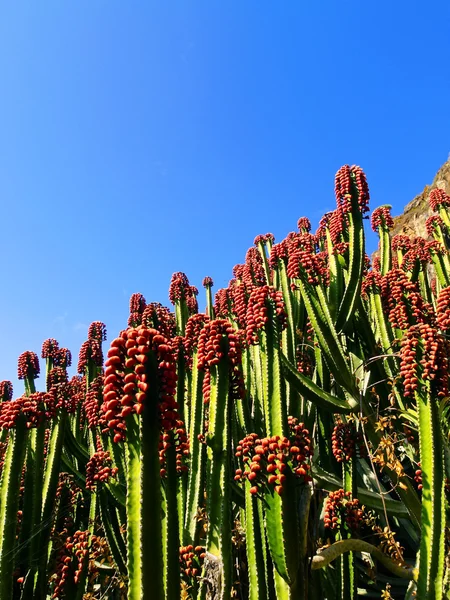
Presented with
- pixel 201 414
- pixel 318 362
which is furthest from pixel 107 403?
pixel 318 362

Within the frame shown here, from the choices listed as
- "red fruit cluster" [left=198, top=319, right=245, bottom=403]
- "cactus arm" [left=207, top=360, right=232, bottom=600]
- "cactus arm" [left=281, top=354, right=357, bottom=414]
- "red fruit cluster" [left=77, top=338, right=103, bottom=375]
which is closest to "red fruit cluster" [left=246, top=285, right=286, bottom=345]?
"red fruit cluster" [left=198, top=319, right=245, bottom=403]

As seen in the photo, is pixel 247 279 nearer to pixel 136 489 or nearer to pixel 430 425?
pixel 430 425

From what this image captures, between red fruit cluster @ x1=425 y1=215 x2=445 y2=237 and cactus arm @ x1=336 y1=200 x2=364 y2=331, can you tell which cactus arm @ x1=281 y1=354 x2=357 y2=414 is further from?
red fruit cluster @ x1=425 y1=215 x2=445 y2=237

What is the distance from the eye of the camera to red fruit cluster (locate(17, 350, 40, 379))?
791 cm

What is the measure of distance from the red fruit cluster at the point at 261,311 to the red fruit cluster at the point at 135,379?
139cm

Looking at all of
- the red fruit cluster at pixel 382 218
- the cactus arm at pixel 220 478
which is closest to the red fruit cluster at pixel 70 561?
the cactus arm at pixel 220 478

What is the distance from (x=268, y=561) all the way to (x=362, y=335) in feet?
10.5

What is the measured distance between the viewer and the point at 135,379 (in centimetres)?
215

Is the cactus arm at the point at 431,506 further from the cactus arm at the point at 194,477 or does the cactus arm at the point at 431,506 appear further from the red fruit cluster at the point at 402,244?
the red fruit cluster at the point at 402,244

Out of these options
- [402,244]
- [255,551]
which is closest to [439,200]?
[402,244]

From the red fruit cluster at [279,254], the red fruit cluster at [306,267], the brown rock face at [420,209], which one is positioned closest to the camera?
the red fruit cluster at [306,267]

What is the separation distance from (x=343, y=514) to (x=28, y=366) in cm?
627

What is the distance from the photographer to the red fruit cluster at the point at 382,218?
7180 mm

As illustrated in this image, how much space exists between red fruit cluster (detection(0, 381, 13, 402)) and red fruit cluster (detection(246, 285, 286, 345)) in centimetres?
673
